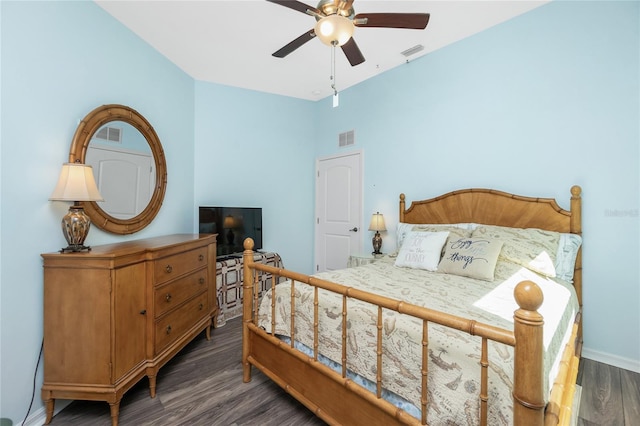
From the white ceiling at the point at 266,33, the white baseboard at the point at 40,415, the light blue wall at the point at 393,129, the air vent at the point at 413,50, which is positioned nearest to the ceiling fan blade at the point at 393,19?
the white ceiling at the point at 266,33

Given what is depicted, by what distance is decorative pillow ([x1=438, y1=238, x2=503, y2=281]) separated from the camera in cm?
210

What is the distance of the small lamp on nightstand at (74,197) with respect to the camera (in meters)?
1.76

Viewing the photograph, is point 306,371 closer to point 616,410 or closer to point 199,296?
point 199,296

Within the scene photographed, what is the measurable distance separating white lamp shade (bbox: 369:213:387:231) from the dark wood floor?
6.71 feet

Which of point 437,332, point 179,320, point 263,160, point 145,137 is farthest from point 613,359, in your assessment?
point 145,137

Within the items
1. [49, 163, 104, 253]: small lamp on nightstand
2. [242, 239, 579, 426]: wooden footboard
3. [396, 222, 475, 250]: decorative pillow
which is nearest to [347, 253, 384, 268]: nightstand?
[396, 222, 475, 250]: decorative pillow

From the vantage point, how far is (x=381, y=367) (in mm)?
1276

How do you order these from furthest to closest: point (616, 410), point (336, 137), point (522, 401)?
point (336, 137) → point (616, 410) → point (522, 401)

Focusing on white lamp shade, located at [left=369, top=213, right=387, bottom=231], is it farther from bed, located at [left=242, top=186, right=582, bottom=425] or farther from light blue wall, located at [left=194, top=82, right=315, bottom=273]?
light blue wall, located at [left=194, top=82, right=315, bottom=273]

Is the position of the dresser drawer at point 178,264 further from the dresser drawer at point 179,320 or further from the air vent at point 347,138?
the air vent at point 347,138

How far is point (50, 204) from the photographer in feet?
6.02

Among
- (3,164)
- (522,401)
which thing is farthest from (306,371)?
(3,164)

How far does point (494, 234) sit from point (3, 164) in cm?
334

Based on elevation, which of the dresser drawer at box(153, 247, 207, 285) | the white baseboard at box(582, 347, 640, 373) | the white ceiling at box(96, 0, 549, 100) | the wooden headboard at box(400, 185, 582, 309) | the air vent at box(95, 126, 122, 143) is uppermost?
the white ceiling at box(96, 0, 549, 100)
